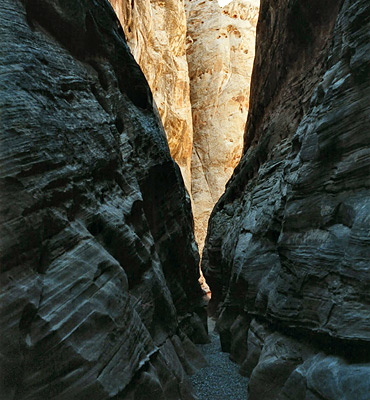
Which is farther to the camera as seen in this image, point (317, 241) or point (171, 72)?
point (171, 72)

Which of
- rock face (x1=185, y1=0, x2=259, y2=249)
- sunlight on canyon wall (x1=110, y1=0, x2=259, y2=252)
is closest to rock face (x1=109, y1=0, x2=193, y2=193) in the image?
sunlight on canyon wall (x1=110, y1=0, x2=259, y2=252)

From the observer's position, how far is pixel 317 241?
6355 millimetres

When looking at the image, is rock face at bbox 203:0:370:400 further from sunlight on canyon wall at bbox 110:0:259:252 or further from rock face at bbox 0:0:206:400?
sunlight on canyon wall at bbox 110:0:259:252

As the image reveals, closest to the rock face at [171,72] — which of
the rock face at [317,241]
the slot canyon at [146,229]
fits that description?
the slot canyon at [146,229]

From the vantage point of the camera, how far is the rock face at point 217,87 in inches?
1502

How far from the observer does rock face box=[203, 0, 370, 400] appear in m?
5.15

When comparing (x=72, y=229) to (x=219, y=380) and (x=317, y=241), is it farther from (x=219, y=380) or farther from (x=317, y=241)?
(x=219, y=380)

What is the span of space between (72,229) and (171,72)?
101 ft

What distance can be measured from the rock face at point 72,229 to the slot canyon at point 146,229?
0.03 meters

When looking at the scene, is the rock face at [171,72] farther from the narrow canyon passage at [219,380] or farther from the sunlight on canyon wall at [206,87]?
the narrow canyon passage at [219,380]

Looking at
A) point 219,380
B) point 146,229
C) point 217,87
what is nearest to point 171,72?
point 217,87

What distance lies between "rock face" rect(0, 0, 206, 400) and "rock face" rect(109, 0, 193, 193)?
18871 mm

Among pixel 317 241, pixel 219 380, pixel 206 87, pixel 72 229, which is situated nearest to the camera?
pixel 72 229

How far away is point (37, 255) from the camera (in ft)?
14.4
